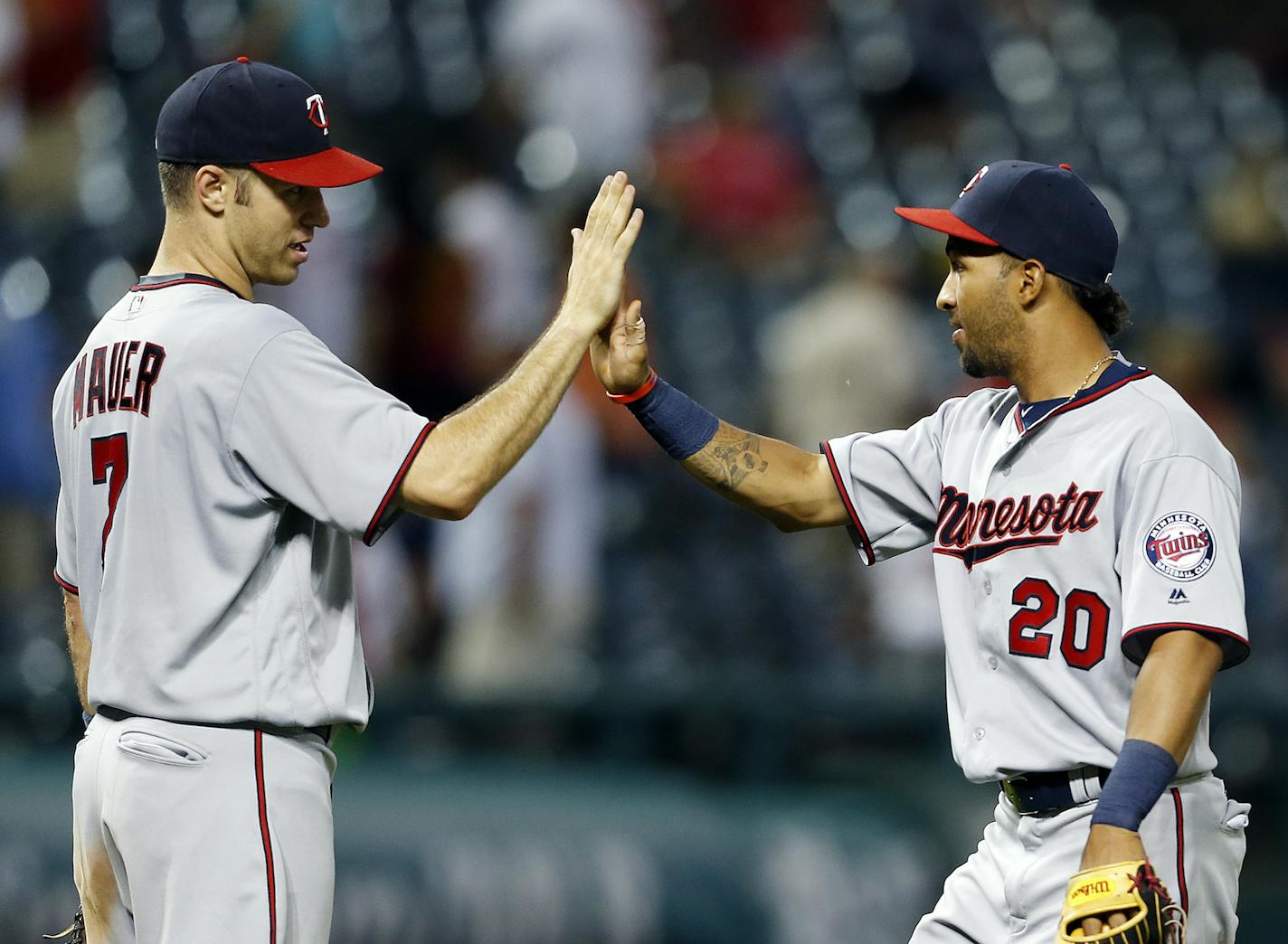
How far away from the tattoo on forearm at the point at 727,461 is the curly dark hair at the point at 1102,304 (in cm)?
69

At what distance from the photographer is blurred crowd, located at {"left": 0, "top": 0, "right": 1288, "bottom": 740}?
7.38m

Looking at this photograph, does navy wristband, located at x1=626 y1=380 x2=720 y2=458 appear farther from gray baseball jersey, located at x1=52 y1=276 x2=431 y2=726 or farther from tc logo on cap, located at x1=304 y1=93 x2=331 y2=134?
tc logo on cap, located at x1=304 y1=93 x2=331 y2=134

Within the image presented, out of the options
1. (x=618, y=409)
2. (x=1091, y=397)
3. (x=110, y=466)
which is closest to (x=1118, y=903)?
(x=1091, y=397)

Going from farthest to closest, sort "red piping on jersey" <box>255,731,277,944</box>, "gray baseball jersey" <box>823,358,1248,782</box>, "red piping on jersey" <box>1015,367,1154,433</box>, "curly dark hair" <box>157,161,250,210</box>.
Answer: "red piping on jersey" <box>1015,367,1154,433</box>
"curly dark hair" <box>157,161,250,210</box>
"gray baseball jersey" <box>823,358,1248,782</box>
"red piping on jersey" <box>255,731,277,944</box>

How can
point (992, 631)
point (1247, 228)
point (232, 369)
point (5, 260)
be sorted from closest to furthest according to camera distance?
point (232, 369)
point (992, 631)
point (5, 260)
point (1247, 228)

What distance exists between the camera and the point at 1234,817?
→ 3502mm

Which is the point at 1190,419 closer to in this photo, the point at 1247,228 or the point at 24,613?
the point at 24,613

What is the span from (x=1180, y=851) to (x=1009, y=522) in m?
0.63

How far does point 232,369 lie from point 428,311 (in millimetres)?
4433

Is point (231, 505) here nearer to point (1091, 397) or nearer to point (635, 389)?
point (635, 389)

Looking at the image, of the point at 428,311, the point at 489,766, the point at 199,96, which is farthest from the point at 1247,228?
the point at 199,96

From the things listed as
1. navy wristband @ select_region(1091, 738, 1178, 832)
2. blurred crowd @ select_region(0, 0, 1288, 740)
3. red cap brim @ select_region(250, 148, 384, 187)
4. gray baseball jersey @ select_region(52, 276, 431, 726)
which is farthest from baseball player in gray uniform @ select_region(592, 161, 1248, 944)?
blurred crowd @ select_region(0, 0, 1288, 740)

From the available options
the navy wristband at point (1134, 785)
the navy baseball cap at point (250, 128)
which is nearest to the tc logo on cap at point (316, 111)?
the navy baseball cap at point (250, 128)

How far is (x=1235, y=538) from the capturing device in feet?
11.1
